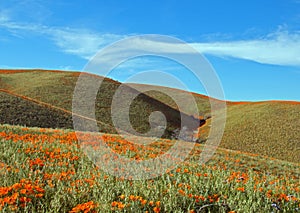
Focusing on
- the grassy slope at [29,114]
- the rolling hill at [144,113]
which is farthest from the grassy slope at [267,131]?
the grassy slope at [29,114]

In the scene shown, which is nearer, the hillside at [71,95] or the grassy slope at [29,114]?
the grassy slope at [29,114]

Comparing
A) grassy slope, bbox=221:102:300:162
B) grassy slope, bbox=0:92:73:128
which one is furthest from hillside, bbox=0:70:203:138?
grassy slope, bbox=0:92:73:128

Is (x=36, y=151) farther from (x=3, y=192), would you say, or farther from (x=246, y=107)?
(x=246, y=107)

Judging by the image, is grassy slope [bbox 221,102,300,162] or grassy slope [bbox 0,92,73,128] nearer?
grassy slope [bbox 0,92,73,128]

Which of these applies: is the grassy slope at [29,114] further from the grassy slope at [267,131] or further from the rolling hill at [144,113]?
the grassy slope at [267,131]

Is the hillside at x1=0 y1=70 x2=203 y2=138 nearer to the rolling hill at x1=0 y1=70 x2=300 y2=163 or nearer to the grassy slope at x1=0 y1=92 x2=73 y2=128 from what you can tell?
the rolling hill at x1=0 y1=70 x2=300 y2=163

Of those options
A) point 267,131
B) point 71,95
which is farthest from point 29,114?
point 267,131

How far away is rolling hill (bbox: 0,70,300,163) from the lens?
1519 inches

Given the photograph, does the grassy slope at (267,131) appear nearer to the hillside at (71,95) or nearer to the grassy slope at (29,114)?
the hillside at (71,95)

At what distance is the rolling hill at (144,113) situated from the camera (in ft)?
127

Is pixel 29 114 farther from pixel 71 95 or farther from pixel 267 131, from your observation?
pixel 267 131

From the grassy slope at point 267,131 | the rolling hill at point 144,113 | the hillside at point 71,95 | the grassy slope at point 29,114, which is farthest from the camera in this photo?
the hillside at point 71,95

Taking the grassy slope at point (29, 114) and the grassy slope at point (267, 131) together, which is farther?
the grassy slope at point (267, 131)

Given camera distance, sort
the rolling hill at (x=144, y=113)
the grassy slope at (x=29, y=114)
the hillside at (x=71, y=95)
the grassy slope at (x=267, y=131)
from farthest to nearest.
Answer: the hillside at (x=71, y=95) < the grassy slope at (x=267, y=131) < the rolling hill at (x=144, y=113) < the grassy slope at (x=29, y=114)
